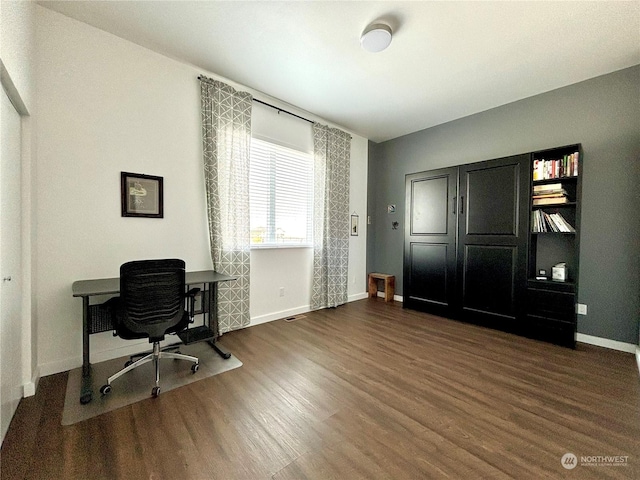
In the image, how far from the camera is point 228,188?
3082mm

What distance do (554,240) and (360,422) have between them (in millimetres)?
3257

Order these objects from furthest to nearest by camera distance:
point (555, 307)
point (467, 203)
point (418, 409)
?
point (467, 203), point (555, 307), point (418, 409)

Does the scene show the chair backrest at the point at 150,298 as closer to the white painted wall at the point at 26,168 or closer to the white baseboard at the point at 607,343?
the white painted wall at the point at 26,168

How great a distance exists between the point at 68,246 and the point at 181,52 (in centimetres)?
221

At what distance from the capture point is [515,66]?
2766 millimetres

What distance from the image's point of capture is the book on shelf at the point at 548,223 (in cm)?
290

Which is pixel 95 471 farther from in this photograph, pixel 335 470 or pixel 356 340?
pixel 356 340

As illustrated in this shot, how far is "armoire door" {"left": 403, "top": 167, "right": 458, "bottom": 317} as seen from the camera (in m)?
3.77

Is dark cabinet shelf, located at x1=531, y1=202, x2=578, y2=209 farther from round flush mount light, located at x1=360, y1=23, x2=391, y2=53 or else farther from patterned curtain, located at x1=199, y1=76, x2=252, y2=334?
patterned curtain, located at x1=199, y1=76, x2=252, y2=334

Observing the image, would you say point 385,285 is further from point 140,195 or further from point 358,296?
point 140,195

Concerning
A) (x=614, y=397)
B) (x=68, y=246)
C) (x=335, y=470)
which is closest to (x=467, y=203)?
(x=614, y=397)

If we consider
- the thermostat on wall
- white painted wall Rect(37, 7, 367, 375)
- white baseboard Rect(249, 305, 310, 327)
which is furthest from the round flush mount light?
white baseboard Rect(249, 305, 310, 327)

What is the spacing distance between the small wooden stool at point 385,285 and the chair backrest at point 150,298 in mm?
3600

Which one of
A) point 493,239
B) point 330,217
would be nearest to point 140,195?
point 330,217
